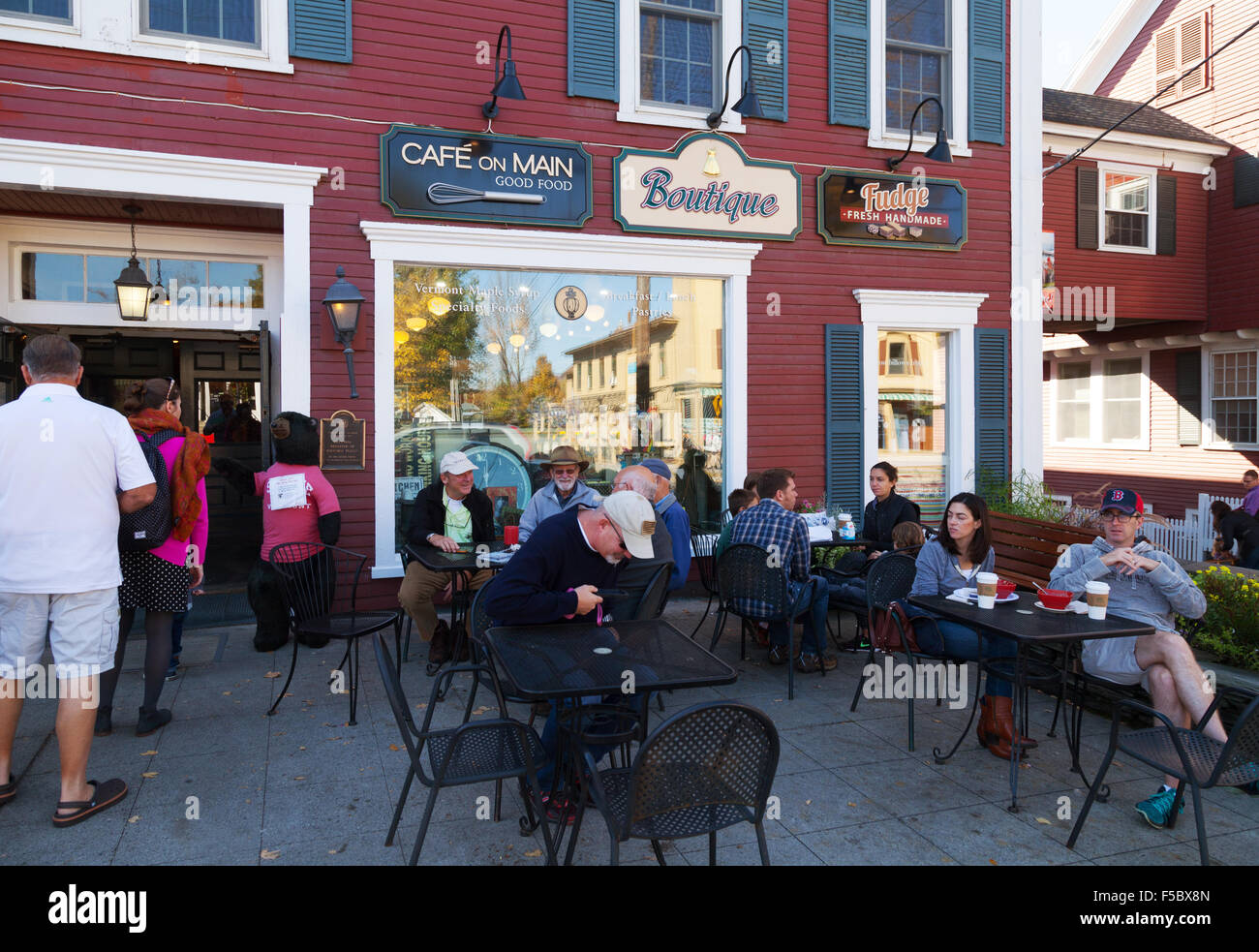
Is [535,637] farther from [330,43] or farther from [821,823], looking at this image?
[330,43]

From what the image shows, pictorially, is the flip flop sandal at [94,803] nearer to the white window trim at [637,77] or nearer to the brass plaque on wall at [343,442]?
the brass plaque on wall at [343,442]

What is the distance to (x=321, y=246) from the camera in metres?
7.00

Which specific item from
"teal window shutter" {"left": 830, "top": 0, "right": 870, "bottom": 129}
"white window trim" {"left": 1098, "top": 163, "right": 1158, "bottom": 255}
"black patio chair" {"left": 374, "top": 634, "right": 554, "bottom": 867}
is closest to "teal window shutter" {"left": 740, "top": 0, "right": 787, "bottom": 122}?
"teal window shutter" {"left": 830, "top": 0, "right": 870, "bottom": 129}

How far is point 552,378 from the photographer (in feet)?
26.1

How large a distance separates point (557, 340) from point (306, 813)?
5153mm

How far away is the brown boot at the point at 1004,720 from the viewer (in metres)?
4.41

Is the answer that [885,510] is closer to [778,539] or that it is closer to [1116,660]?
[778,539]

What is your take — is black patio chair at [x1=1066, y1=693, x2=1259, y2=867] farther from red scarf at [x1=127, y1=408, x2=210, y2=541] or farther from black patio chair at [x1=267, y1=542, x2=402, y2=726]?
red scarf at [x1=127, y1=408, x2=210, y2=541]

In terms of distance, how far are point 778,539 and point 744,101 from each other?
14.3 ft

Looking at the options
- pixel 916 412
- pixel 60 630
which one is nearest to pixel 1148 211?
pixel 916 412

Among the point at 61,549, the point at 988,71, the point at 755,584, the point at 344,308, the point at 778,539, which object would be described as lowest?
the point at 755,584

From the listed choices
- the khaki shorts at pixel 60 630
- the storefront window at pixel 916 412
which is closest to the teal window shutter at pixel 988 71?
the storefront window at pixel 916 412

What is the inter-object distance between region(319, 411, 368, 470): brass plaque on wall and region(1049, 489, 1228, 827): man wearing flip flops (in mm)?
5393

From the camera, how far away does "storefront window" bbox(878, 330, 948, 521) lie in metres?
Result: 8.96
